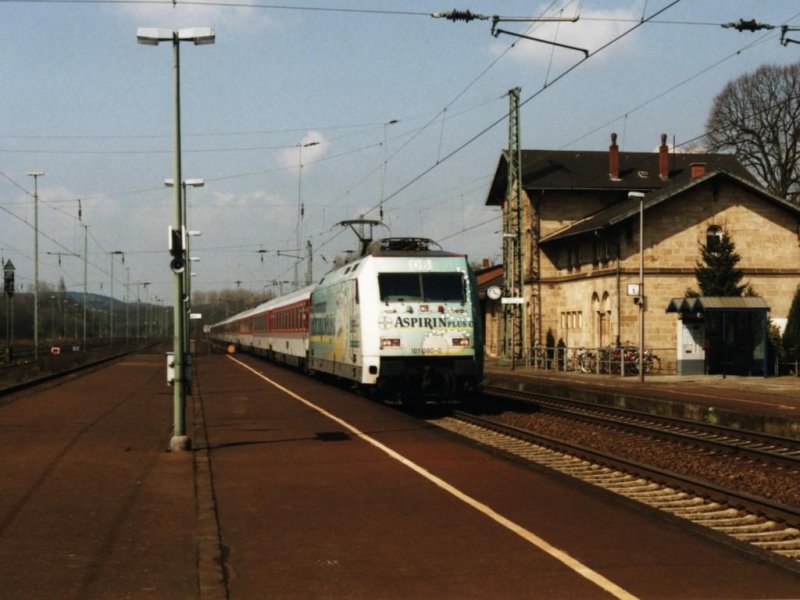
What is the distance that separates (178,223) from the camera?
47.1ft

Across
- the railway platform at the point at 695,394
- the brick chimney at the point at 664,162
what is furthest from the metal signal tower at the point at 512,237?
the brick chimney at the point at 664,162

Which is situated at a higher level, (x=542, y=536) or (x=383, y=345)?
(x=383, y=345)

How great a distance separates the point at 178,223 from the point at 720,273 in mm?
31487

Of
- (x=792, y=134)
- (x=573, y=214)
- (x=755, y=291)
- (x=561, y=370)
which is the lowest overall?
(x=561, y=370)

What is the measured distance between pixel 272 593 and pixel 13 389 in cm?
2300

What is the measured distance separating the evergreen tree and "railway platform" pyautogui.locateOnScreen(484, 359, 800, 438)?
6107 millimetres

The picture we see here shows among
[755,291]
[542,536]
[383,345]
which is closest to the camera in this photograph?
[542,536]

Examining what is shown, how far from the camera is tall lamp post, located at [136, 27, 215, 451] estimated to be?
13.9 m

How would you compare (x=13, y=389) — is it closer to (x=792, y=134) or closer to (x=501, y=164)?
(x=501, y=164)

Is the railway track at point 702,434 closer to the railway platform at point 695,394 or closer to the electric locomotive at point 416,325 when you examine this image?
the railway platform at point 695,394

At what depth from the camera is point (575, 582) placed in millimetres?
6543

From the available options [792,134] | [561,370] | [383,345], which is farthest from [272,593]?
[792,134]

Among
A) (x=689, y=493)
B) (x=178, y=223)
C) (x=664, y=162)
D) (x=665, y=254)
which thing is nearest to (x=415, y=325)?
(x=178, y=223)

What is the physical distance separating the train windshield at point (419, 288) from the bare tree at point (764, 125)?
39.0 meters
